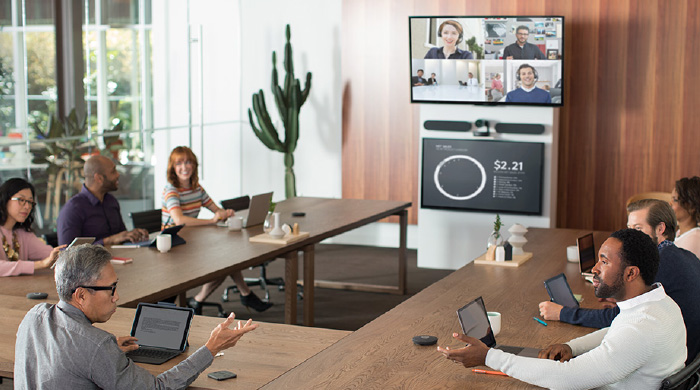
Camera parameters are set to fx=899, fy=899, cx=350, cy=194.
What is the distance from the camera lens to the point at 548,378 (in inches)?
111

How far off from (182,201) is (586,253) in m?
2.94

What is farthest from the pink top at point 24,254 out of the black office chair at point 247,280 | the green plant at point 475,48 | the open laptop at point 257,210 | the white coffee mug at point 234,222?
the green plant at point 475,48

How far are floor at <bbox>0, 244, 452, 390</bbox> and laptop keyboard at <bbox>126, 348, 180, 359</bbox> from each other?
211cm

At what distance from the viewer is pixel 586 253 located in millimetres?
4969

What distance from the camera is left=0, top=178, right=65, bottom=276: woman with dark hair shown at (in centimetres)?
457

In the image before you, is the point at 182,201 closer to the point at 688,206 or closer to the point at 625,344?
the point at 688,206

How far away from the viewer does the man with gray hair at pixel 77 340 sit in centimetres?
268

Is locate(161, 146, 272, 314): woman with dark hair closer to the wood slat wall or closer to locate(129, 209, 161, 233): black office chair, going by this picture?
locate(129, 209, 161, 233): black office chair

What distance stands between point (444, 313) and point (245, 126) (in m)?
6.55

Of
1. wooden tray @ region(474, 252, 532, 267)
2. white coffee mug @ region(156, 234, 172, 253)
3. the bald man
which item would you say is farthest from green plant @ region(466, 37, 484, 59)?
white coffee mug @ region(156, 234, 172, 253)

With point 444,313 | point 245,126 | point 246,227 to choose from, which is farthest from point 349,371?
point 245,126

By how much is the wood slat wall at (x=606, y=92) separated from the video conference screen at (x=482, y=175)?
696 millimetres

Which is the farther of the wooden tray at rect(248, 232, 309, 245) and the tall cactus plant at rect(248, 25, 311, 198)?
the tall cactus plant at rect(248, 25, 311, 198)

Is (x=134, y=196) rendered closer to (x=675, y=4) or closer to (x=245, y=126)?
(x=245, y=126)
